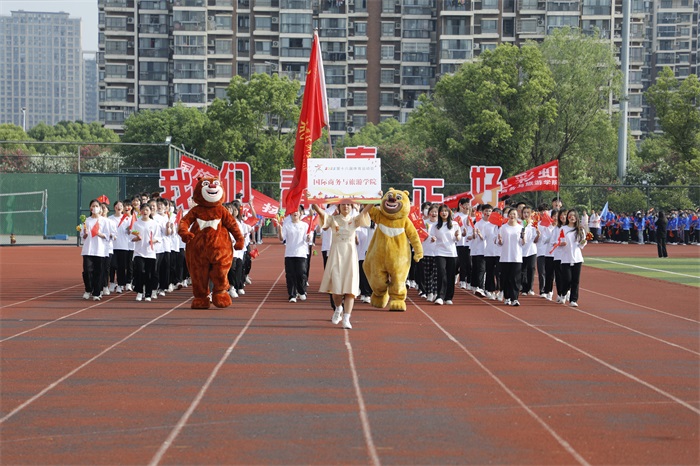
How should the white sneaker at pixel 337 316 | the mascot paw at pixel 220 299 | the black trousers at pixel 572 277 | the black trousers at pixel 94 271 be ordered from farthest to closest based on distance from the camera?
the black trousers at pixel 572 277 → the black trousers at pixel 94 271 → the mascot paw at pixel 220 299 → the white sneaker at pixel 337 316

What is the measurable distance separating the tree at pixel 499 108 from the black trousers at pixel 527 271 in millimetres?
29185

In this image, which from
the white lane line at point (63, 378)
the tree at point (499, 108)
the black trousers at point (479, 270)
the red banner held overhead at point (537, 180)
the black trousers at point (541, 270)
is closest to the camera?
the white lane line at point (63, 378)

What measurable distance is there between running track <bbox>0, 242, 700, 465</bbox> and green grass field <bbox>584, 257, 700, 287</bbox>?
9524 mm

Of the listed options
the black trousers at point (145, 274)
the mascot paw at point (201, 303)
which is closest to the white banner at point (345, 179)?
the mascot paw at point (201, 303)

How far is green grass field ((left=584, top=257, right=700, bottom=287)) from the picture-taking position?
24797 mm

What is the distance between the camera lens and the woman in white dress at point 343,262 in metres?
13.0

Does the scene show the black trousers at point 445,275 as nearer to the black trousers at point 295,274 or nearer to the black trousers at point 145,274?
the black trousers at point 295,274

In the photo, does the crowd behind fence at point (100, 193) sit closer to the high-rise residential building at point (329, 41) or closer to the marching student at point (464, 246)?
the marching student at point (464, 246)

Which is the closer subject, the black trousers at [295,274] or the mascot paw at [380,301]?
the mascot paw at [380,301]

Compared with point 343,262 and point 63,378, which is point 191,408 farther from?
point 343,262

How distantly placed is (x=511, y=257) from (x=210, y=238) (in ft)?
17.9

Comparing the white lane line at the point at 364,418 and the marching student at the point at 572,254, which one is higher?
the marching student at the point at 572,254

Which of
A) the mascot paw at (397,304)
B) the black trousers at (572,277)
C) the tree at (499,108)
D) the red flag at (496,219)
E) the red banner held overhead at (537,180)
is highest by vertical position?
the tree at (499,108)

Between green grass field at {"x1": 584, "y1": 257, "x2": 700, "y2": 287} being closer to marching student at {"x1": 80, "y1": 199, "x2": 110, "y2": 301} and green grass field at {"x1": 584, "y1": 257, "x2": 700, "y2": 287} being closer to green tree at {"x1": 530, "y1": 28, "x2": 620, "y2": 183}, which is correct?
marching student at {"x1": 80, "y1": 199, "x2": 110, "y2": 301}
